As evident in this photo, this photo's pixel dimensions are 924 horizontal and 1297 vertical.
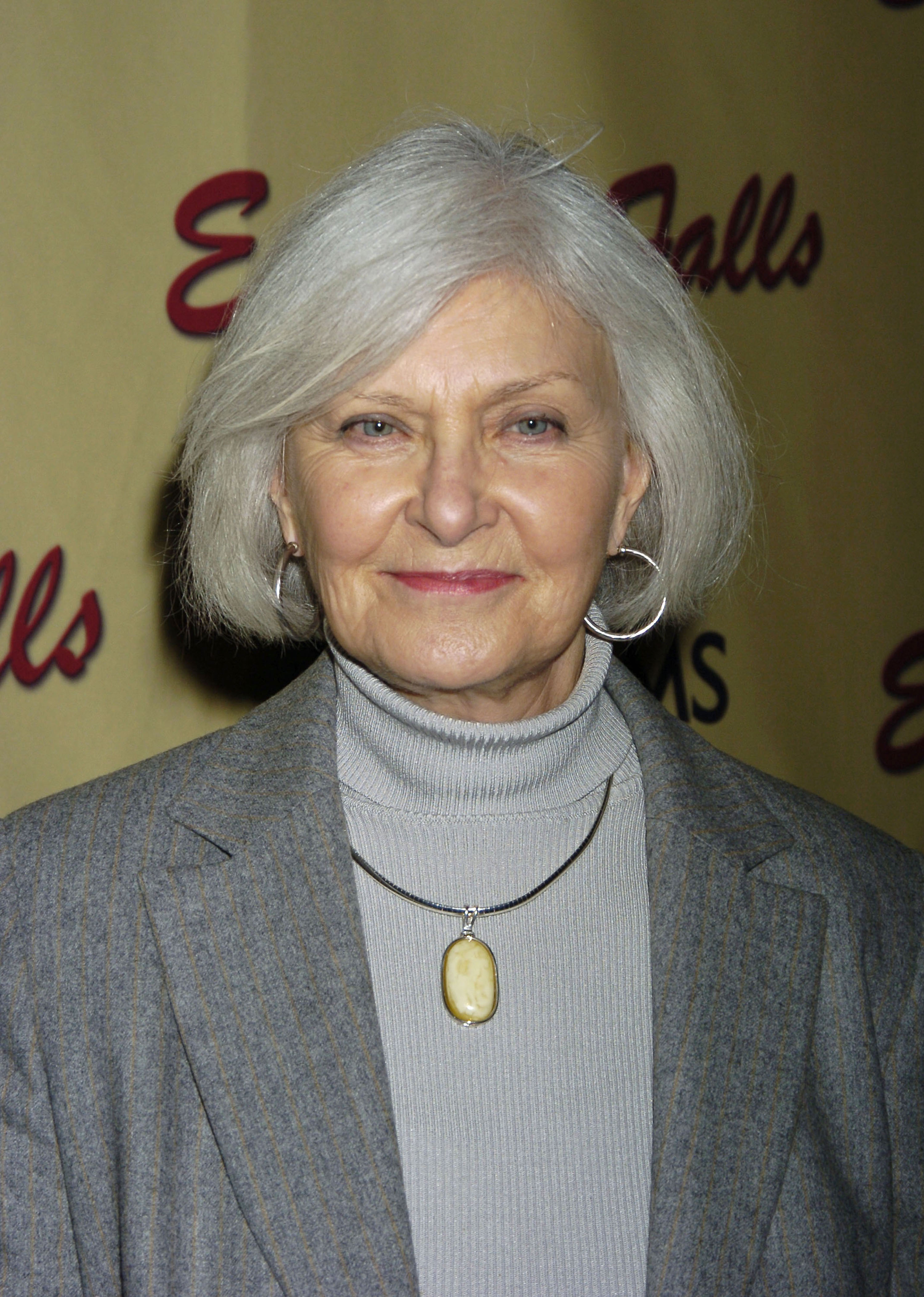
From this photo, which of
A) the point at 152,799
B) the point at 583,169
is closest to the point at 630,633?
the point at 152,799

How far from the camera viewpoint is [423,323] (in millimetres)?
1193

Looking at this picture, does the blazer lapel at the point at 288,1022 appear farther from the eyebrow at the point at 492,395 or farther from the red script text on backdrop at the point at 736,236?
the red script text on backdrop at the point at 736,236

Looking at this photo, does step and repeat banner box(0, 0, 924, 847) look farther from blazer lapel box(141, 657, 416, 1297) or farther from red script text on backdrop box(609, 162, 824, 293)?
blazer lapel box(141, 657, 416, 1297)

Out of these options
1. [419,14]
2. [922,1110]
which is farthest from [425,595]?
[419,14]

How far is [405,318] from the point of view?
1188 millimetres

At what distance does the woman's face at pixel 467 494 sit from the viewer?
1.19 meters

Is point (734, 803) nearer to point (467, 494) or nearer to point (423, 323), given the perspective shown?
point (467, 494)

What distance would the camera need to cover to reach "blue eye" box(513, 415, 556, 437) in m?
1.24

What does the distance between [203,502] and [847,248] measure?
3.78ft

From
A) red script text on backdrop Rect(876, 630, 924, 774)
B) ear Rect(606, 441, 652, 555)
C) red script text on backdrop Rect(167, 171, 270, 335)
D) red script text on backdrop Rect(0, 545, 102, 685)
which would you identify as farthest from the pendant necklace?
red script text on backdrop Rect(876, 630, 924, 774)

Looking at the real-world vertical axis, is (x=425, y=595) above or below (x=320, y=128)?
below

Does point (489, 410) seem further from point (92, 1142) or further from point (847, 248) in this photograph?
point (847, 248)

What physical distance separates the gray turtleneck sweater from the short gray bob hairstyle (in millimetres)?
215

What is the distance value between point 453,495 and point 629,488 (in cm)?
30
